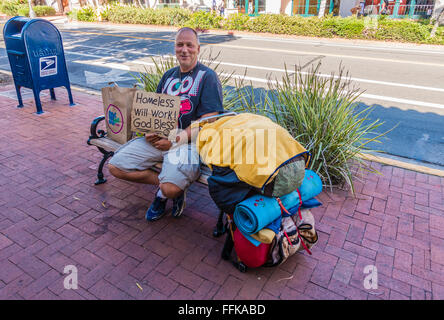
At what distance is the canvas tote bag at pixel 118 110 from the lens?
3229 mm

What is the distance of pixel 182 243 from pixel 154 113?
48.4 inches

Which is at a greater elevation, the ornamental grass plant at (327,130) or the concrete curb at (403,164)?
the ornamental grass plant at (327,130)

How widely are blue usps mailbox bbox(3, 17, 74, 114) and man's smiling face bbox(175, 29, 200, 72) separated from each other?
394 cm

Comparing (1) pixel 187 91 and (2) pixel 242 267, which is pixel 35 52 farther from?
(2) pixel 242 267

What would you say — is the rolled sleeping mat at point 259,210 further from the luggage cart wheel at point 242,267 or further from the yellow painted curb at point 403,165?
the yellow painted curb at point 403,165

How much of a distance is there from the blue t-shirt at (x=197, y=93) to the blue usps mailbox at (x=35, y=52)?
393 centimetres

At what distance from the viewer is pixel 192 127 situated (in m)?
3.12

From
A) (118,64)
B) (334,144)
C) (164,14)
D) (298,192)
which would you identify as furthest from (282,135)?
(164,14)

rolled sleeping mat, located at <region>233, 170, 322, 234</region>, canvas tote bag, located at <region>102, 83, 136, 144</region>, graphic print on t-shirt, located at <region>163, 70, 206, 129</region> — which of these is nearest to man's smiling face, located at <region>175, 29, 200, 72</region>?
graphic print on t-shirt, located at <region>163, 70, 206, 129</region>

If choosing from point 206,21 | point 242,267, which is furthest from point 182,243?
point 206,21

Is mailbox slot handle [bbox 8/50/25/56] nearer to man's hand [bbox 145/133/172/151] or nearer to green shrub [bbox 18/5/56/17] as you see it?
man's hand [bbox 145/133/172/151]

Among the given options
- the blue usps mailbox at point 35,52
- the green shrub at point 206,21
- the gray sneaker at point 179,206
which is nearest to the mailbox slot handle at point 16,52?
the blue usps mailbox at point 35,52

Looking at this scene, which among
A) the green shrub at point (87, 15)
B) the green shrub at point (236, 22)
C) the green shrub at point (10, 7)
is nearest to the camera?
the green shrub at point (236, 22)
